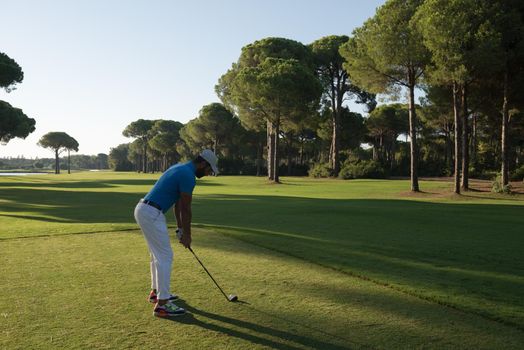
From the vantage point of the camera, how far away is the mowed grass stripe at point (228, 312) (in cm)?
472

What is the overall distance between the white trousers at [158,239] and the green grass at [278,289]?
0.44 meters

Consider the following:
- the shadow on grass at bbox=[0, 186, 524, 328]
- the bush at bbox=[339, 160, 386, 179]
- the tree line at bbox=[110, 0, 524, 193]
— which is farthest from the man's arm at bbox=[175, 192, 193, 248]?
the bush at bbox=[339, 160, 386, 179]

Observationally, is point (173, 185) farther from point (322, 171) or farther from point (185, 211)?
point (322, 171)

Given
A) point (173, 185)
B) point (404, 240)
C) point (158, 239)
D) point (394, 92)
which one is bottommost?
point (404, 240)

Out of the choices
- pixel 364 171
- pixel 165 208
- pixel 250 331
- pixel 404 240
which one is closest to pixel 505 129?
pixel 404 240

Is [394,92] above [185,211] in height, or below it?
above

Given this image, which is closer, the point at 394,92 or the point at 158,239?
the point at 158,239

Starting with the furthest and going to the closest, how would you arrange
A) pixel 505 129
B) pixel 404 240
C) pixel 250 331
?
pixel 505 129, pixel 404 240, pixel 250 331

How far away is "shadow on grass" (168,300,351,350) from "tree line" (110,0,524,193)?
84.1 feet

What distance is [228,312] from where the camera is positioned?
18.5 ft

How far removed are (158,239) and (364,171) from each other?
4990 centimetres

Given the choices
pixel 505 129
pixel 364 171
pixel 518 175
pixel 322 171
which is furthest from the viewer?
pixel 322 171

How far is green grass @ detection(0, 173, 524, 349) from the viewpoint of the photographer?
4.85 metres

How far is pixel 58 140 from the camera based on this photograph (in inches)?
5015
